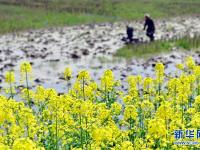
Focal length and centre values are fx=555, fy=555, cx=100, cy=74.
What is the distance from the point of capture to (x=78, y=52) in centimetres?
3284

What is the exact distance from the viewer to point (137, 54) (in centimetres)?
3070

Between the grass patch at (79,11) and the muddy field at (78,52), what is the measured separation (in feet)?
8.21

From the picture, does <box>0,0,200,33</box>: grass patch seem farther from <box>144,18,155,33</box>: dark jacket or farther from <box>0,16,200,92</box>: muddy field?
<box>144,18,155,33</box>: dark jacket

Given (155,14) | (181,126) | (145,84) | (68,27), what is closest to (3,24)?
(68,27)

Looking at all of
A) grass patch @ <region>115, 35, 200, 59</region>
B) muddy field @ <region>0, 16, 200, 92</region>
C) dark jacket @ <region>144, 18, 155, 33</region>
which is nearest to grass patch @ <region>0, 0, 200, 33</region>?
muddy field @ <region>0, 16, 200, 92</region>

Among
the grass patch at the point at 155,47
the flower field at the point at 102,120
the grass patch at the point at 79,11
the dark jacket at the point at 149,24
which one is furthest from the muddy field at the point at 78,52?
the flower field at the point at 102,120

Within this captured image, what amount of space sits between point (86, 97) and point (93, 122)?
2164 mm

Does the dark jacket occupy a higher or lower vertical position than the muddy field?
higher

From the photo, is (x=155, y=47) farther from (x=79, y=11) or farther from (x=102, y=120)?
(x=79, y=11)

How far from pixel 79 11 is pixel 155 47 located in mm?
22496

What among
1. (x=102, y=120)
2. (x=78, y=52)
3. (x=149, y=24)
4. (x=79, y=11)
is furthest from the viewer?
(x=79, y=11)

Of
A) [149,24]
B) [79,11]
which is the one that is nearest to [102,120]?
[149,24]

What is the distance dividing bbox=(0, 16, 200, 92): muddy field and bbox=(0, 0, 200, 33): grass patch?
98.5 inches

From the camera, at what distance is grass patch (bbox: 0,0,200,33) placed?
4800 cm
